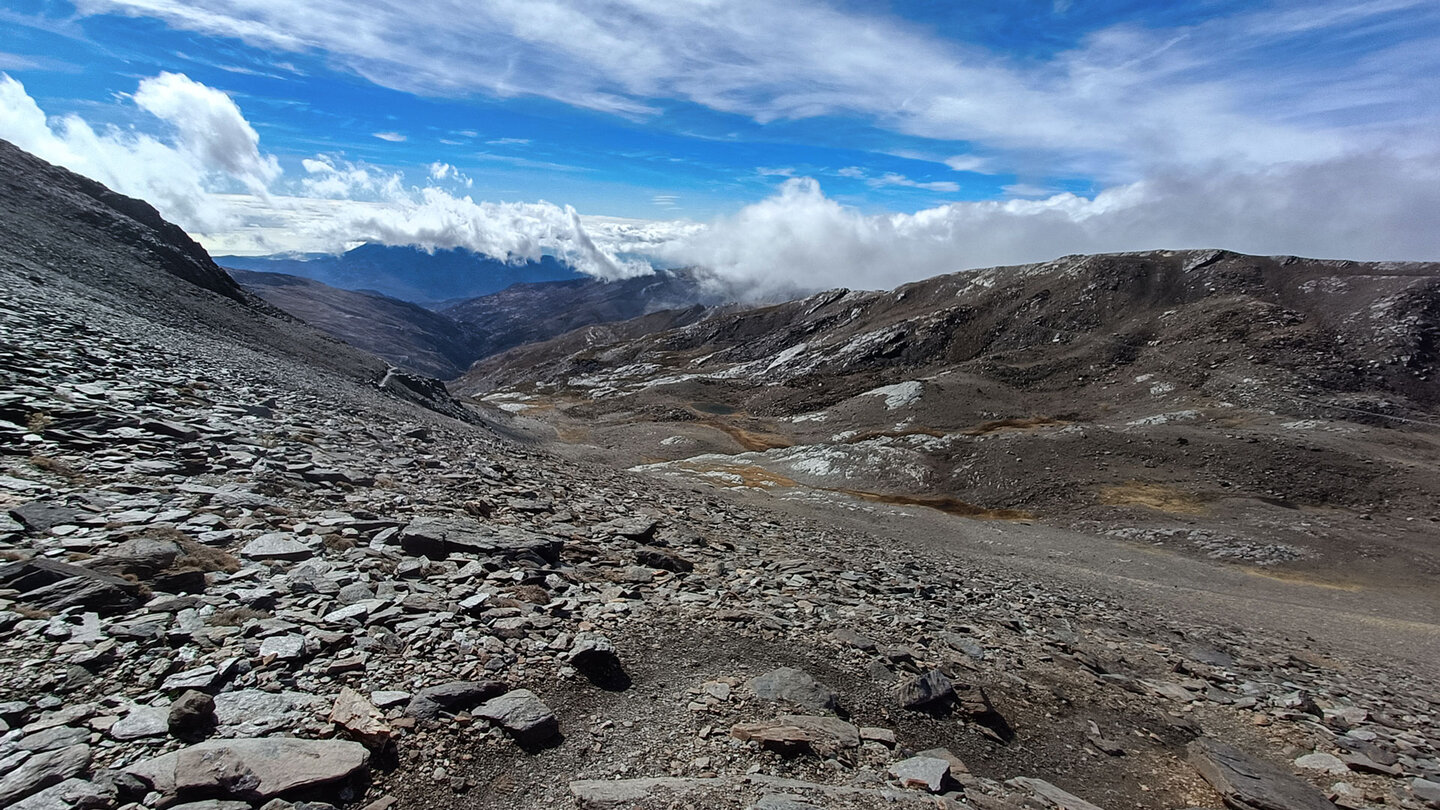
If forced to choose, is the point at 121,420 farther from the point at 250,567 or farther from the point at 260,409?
the point at 250,567

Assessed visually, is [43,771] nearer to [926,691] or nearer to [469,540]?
[469,540]

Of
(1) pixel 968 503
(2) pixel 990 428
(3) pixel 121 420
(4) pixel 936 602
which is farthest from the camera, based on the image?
(2) pixel 990 428

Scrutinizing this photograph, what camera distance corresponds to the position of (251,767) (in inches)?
249

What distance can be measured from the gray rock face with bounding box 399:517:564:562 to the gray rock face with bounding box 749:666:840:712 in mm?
6350

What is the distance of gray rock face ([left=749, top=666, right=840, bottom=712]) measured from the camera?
34.5 feet

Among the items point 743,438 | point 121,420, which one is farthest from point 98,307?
point 743,438

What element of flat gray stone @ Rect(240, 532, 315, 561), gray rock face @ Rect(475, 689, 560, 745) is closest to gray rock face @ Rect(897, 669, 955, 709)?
gray rock face @ Rect(475, 689, 560, 745)

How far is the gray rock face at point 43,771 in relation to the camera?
5406 millimetres

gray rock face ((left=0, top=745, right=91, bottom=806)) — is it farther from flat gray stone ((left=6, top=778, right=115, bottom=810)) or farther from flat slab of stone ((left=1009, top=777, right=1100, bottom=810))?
flat slab of stone ((left=1009, top=777, right=1100, bottom=810))

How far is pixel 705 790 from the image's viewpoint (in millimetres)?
7660

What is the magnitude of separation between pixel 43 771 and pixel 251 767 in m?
1.64

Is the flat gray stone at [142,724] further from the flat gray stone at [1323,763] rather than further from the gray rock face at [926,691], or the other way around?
the flat gray stone at [1323,763]

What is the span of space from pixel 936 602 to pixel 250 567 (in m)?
17.6

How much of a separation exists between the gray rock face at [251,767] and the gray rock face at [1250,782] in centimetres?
1386
